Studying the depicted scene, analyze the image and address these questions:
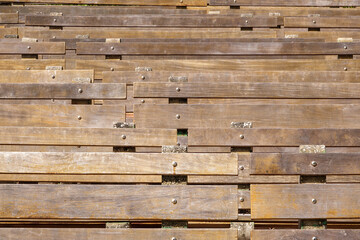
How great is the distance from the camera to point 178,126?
2.48 meters

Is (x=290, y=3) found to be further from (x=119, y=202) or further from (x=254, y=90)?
(x=119, y=202)

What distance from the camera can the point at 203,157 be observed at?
190 cm

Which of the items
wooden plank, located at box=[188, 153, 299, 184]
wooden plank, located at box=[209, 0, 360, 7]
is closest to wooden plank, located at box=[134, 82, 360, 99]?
wooden plank, located at box=[188, 153, 299, 184]

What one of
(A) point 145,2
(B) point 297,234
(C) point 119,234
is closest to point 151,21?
(A) point 145,2

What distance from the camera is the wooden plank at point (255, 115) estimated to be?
2.50 meters

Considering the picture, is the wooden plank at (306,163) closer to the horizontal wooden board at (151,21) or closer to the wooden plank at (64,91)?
the wooden plank at (64,91)

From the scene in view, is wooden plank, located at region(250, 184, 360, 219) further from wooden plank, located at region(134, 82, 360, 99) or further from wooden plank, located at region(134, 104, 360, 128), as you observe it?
wooden plank, located at region(134, 82, 360, 99)

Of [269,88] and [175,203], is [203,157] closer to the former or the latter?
[175,203]

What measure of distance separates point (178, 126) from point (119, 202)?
828 millimetres

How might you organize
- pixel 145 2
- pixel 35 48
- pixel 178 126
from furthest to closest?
pixel 145 2
pixel 35 48
pixel 178 126

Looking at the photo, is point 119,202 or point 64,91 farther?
point 64,91

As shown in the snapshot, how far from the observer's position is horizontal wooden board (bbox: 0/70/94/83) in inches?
115

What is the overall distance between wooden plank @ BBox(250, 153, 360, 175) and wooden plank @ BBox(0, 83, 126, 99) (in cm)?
118

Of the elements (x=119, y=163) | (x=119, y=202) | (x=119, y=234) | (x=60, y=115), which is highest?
(x=60, y=115)
